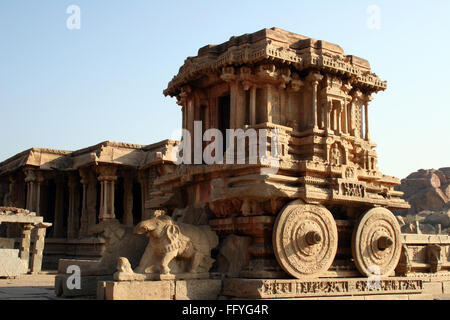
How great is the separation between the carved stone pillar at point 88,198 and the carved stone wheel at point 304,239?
24377 mm

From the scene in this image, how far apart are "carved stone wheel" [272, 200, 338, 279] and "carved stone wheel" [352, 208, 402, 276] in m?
0.73

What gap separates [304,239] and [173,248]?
2.80 meters

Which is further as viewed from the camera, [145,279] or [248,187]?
[248,187]

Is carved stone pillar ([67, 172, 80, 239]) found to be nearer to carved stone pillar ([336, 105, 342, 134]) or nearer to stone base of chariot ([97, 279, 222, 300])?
carved stone pillar ([336, 105, 342, 134])

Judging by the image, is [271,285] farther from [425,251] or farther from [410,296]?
[425,251]

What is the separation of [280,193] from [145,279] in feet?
10.6

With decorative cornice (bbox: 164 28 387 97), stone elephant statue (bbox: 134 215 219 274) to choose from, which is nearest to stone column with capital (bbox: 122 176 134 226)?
decorative cornice (bbox: 164 28 387 97)

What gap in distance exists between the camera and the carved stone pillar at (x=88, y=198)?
34.6 meters

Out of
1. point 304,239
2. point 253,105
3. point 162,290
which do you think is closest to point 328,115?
point 253,105

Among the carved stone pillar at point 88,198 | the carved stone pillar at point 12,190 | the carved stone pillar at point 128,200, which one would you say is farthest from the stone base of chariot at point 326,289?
the carved stone pillar at point 12,190

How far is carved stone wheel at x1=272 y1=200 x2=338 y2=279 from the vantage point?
11.9m

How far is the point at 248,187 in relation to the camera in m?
12.0
